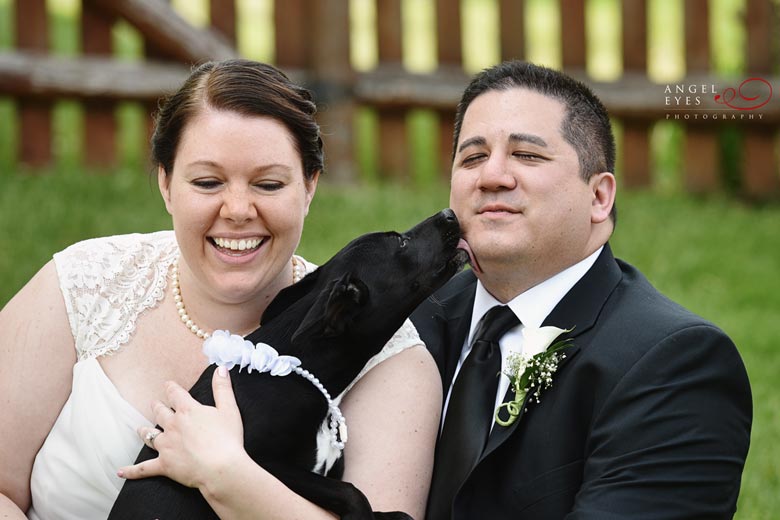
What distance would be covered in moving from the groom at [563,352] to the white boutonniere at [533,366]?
1cm

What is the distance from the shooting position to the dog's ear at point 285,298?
3.51 metres

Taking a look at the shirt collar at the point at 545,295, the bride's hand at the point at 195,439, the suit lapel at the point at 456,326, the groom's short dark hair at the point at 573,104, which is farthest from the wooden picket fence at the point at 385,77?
the bride's hand at the point at 195,439

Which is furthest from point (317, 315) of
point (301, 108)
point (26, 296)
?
point (26, 296)

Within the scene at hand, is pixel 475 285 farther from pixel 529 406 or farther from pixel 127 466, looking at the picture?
pixel 127 466

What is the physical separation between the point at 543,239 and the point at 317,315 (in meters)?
0.77

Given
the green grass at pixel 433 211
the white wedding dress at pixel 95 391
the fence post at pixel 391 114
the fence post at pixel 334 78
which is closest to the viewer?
the white wedding dress at pixel 95 391

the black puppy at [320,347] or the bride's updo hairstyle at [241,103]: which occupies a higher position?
the bride's updo hairstyle at [241,103]

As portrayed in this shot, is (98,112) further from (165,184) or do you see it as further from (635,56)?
(165,184)

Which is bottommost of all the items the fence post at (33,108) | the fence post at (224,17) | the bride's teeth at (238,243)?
the bride's teeth at (238,243)

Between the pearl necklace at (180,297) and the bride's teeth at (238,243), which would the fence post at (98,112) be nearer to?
the pearl necklace at (180,297)

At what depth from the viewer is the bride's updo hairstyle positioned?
3350 mm

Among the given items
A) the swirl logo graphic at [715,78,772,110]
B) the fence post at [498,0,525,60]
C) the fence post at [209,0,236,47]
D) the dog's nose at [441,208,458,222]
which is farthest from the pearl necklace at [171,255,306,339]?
the swirl logo graphic at [715,78,772,110]

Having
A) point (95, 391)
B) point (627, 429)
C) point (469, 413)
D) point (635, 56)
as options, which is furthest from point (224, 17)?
point (627, 429)

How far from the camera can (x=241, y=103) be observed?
333 cm
